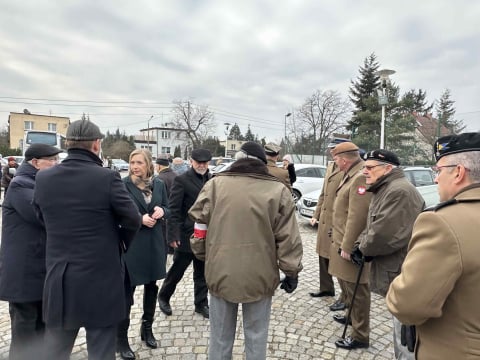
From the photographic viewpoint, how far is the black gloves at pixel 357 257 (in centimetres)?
304

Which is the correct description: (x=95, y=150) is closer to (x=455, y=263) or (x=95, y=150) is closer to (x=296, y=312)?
(x=455, y=263)

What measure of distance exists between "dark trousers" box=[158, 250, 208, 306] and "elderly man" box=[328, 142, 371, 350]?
1.56 metres

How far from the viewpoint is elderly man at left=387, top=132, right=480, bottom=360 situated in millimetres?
1285

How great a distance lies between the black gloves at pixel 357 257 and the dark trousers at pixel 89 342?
2.28 metres

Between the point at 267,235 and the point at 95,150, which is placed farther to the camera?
the point at 267,235

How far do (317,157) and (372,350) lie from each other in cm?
2780

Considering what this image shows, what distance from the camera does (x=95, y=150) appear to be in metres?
2.14

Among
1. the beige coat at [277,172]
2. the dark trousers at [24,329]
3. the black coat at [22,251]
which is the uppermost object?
the beige coat at [277,172]

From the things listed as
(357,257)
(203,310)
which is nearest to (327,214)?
(357,257)

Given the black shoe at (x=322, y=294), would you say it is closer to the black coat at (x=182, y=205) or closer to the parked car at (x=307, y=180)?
the black coat at (x=182, y=205)

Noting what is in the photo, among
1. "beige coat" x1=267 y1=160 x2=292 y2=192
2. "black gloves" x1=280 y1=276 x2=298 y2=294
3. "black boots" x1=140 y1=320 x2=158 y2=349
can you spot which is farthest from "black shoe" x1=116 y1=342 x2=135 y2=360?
"beige coat" x1=267 y1=160 x2=292 y2=192

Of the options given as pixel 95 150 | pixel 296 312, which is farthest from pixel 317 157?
pixel 95 150

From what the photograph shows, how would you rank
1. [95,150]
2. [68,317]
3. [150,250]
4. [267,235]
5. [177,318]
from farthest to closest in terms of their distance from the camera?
[177,318] < [150,250] < [267,235] < [95,150] < [68,317]

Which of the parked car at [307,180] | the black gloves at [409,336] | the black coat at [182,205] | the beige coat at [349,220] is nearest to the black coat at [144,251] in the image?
the black coat at [182,205]
